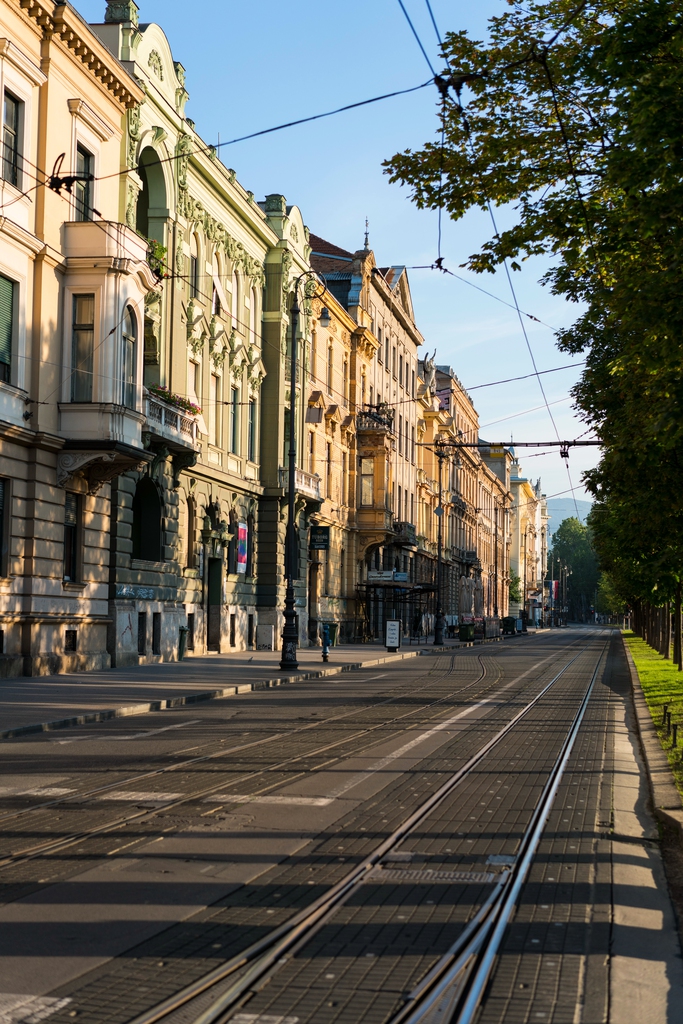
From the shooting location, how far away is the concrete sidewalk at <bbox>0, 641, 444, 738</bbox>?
17.8 metres

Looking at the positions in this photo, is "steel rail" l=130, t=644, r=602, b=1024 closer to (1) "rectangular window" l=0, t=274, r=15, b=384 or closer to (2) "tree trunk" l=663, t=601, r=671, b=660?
(1) "rectangular window" l=0, t=274, r=15, b=384

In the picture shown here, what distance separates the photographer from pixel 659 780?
38.8 feet

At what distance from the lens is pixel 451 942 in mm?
6145

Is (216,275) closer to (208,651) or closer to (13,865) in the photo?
(208,651)

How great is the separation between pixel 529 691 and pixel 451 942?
803 inches

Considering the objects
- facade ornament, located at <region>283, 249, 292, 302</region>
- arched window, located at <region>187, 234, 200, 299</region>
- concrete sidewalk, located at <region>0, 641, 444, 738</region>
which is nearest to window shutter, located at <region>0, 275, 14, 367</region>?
concrete sidewalk, located at <region>0, 641, 444, 738</region>

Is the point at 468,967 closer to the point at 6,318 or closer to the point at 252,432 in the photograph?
the point at 6,318

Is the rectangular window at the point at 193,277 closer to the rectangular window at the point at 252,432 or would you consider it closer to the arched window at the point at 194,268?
the arched window at the point at 194,268

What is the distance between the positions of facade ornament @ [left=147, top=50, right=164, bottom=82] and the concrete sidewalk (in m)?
16.7

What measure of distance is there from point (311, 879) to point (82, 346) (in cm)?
2156

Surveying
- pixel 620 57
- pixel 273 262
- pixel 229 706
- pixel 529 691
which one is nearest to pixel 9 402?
pixel 229 706

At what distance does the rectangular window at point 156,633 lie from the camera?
33.3 meters

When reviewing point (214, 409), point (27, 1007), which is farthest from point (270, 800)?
point (214, 409)

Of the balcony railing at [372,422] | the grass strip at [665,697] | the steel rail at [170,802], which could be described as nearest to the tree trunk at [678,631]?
the grass strip at [665,697]
